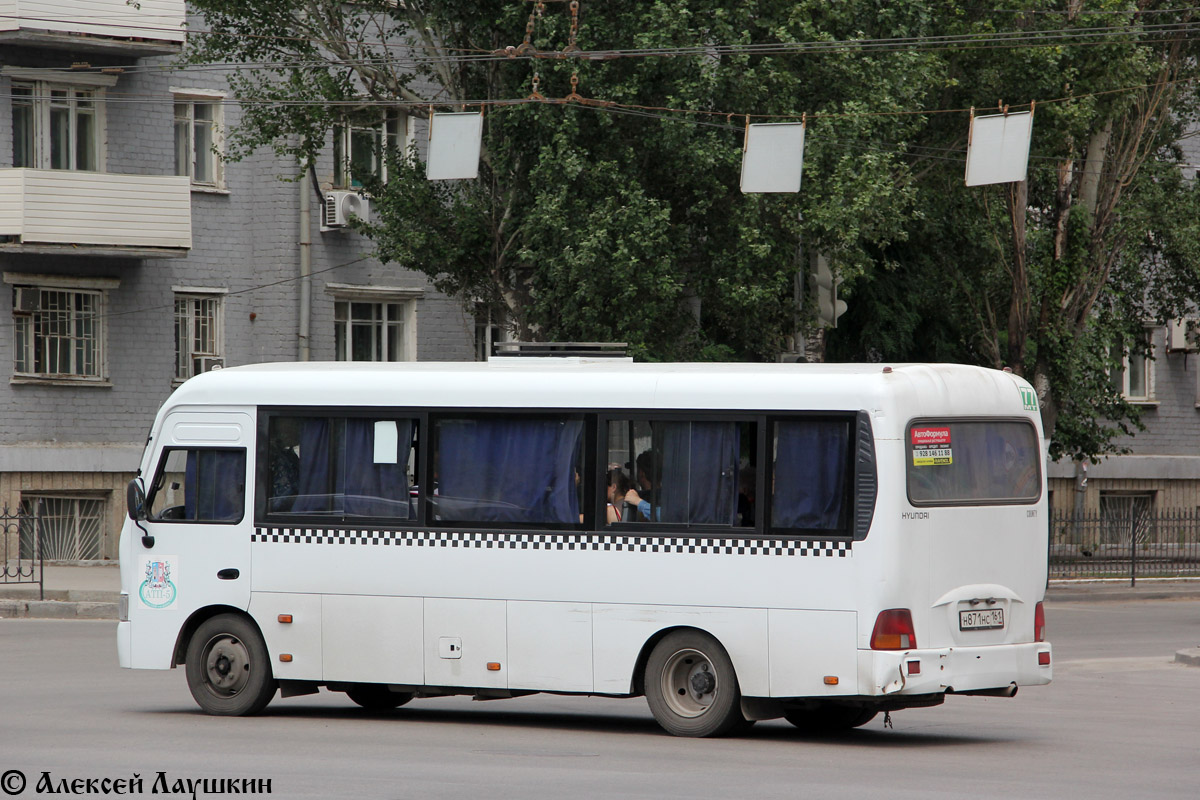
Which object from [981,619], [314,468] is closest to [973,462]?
[981,619]

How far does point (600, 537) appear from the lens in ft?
39.0

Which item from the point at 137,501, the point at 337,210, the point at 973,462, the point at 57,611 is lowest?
the point at 57,611

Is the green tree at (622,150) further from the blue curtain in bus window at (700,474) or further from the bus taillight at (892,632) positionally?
the bus taillight at (892,632)

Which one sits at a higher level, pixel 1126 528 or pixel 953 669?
pixel 953 669

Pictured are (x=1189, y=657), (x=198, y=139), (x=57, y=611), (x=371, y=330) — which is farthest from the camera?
(x=371, y=330)

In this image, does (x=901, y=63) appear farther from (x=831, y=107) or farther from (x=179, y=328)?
(x=179, y=328)

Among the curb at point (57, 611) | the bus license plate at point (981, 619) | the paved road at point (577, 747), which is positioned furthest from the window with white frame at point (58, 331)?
the bus license plate at point (981, 619)

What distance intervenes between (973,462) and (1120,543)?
1985cm

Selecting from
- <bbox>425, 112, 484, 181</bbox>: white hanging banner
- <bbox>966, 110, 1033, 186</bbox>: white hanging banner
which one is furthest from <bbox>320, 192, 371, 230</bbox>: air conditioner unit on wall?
<bbox>966, 110, 1033, 186</bbox>: white hanging banner

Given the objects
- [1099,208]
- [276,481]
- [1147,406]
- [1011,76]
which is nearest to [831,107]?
[1011,76]

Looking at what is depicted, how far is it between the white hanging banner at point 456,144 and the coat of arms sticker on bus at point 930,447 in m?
9.46

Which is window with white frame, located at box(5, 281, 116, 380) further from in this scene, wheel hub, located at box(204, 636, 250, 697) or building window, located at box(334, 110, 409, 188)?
wheel hub, located at box(204, 636, 250, 697)

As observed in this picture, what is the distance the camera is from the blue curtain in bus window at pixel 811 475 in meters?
11.3

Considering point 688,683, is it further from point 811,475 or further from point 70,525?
point 70,525
